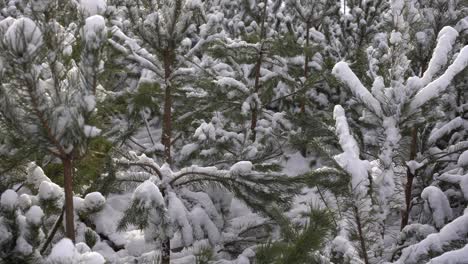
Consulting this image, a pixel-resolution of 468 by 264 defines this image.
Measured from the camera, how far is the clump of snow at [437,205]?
4.01m

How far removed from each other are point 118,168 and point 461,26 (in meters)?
4.24

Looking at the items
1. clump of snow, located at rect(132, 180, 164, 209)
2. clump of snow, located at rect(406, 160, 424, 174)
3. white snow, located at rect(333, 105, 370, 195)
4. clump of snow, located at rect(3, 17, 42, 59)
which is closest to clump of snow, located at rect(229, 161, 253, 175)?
clump of snow, located at rect(132, 180, 164, 209)

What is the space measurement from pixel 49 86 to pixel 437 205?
3439mm

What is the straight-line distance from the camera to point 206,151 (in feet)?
17.9

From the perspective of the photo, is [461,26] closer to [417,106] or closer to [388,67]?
[388,67]

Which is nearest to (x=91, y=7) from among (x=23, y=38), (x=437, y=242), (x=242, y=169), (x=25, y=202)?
(x=23, y=38)

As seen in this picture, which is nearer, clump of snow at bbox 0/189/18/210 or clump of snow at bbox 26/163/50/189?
clump of snow at bbox 0/189/18/210

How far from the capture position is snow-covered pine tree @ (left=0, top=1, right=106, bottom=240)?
6.57ft

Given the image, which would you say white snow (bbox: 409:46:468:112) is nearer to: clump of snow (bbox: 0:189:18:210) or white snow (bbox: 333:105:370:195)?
white snow (bbox: 333:105:370:195)

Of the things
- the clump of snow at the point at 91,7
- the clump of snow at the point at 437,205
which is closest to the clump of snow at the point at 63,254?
the clump of snow at the point at 91,7

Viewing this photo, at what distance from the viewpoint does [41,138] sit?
2.24 m

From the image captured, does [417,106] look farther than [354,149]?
Yes

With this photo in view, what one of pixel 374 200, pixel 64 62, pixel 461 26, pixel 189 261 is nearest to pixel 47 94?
pixel 64 62

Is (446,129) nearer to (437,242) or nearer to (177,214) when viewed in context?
(437,242)
